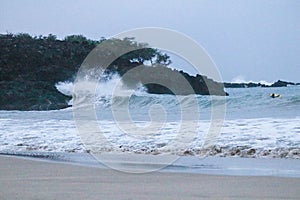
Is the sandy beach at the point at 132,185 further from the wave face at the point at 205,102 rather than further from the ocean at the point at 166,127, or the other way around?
the wave face at the point at 205,102

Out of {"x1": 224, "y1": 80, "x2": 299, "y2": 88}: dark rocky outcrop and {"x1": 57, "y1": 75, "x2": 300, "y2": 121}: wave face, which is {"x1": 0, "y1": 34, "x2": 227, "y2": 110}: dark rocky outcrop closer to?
{"x1": 57, "y1": 75, "x2": 300, "y2": 121}: wave face

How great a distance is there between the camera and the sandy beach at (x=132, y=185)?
3.43 meters

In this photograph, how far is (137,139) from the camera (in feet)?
21.2

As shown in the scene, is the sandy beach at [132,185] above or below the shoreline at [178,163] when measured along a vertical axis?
below

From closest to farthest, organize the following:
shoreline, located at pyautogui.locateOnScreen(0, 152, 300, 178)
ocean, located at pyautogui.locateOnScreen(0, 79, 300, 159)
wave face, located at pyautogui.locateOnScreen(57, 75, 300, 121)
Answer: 1. shoreline, located at pyautogui.locateOnScreen(0, 152, 300, 178)
2. ocean, located at pyautogui.locateOnScreen(0, 79, 300, 159)
3. wave face, located at pyautogui.locateOnScreen(57, 75, 300, 121)

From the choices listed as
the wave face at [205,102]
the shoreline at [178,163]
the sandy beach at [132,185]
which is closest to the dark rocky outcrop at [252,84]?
the wave face at [205,102]

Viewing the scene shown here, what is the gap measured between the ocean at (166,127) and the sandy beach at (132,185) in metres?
1.39

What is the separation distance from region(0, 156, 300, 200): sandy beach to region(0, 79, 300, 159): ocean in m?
1.39

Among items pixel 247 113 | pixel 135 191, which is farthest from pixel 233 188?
pixel 247 113

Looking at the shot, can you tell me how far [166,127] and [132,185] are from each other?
11.3 feet

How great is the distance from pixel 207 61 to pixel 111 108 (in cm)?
445

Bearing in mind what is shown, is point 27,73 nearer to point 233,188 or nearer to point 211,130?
point 211,130

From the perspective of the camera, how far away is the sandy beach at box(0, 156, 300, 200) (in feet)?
11.3

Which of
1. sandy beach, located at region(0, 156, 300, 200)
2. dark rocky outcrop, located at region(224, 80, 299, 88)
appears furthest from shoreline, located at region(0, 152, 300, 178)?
dark rocky outcrop, located at region(224, 80, 299, 88)
